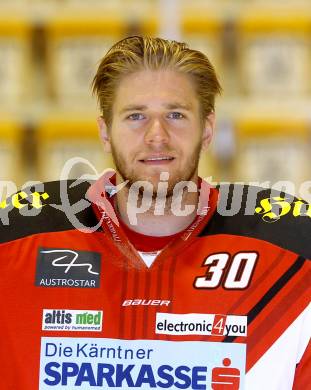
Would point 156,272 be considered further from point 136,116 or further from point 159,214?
point 136,116

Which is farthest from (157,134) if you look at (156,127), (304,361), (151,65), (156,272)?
(304,361)

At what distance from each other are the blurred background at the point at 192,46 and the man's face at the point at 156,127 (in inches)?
57.3

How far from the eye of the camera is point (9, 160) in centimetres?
347

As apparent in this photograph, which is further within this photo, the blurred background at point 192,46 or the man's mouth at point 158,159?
the blurred background at point 192,46

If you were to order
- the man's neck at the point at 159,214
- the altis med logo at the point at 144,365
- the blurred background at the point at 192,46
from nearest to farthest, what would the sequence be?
1. the altis med logo at the point at 144,365
2. the man's neck at the point at 159,214
3. the blurred background at the point at 192,46

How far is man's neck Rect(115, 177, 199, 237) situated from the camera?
76.6 inches

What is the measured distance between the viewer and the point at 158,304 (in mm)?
1894

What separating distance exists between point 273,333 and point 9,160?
177cm

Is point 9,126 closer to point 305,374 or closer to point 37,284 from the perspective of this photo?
point 37,284

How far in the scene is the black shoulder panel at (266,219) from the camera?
194cm

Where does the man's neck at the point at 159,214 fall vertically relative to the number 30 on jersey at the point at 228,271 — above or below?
above

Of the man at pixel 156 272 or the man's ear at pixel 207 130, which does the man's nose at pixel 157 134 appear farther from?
the man's ear at pixel 207 130

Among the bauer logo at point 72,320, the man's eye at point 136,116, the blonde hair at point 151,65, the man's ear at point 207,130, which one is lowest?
the bauer logo at point 72,320

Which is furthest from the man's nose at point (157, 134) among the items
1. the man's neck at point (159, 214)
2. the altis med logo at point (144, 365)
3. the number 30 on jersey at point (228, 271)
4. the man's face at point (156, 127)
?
the altis med logo at point (144, 365)
